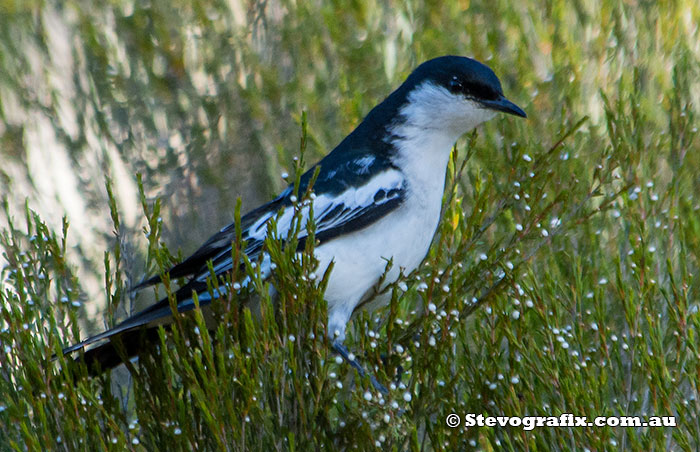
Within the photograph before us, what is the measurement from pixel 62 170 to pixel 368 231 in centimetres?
377

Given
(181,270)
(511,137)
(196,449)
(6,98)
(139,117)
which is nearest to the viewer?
(196,449)

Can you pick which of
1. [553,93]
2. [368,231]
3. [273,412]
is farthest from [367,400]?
[553,93]

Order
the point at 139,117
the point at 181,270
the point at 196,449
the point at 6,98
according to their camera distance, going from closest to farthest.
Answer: the point at 196,449 → the point at 181,270 → the point at 6,98 → the point at 139,117

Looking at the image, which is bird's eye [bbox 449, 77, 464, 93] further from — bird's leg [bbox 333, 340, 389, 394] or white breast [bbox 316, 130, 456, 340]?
bird's leg [bbox 333, 340, 389, 394]

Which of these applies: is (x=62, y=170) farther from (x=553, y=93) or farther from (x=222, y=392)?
(x=222, y=392)

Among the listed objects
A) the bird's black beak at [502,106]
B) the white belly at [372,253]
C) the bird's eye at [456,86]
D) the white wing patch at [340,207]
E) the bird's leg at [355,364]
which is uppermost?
the bird's eye at [456,86]

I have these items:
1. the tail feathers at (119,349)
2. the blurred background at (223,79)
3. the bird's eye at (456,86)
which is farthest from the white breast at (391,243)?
the blurred background at (223,79)

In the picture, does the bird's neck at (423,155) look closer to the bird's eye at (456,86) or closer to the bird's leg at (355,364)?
the bird's eye at (456,86)

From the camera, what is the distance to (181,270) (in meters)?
2.88

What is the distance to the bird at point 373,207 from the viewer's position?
9.14 ft

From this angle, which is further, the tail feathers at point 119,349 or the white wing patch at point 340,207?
the white wing patch at point 340,207

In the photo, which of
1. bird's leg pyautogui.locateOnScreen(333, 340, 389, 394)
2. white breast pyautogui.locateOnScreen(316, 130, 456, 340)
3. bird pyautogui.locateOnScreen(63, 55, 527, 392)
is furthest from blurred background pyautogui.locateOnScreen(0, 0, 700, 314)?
bird's leg pyautogui.locateOnScreen(333, 340, 389, 394)

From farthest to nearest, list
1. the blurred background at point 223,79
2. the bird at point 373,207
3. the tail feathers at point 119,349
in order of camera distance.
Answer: the blurred background at point 223,79
the bird at point 373,207
the tail feathers at point 119,349

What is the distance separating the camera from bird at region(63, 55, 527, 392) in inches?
110
